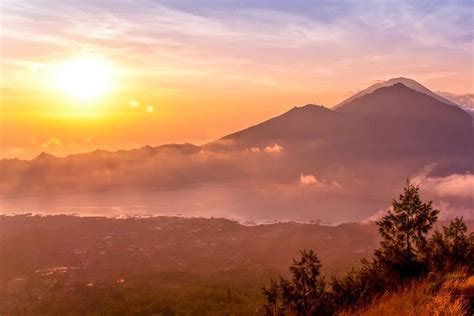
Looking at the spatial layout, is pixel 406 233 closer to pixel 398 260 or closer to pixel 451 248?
pixel 398 260

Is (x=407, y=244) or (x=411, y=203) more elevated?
(x=411, y=203)

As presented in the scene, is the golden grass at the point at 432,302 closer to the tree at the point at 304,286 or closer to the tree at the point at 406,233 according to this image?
the tree at the point at 304,286

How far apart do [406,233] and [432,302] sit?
7.54 m

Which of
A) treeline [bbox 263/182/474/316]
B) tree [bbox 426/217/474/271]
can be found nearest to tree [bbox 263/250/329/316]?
treeline [bbox 263/182/474/316]

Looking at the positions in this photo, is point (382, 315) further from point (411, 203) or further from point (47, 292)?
point (47, 292)

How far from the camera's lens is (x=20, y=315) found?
167m

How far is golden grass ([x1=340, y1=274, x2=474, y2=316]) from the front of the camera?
7981mm

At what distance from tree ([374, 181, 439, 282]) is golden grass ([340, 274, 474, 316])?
161 inches

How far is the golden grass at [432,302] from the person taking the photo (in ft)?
26.2

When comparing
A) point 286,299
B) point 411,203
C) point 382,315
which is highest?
point 411,203

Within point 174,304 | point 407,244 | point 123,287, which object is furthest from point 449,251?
point 123,287

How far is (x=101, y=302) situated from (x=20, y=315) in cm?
2845

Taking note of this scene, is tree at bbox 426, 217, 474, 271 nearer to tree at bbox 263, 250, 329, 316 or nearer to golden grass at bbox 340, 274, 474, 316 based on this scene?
tree at bbox 263, 250, 329, 316

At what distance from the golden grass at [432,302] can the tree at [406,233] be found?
4081 millimetres
